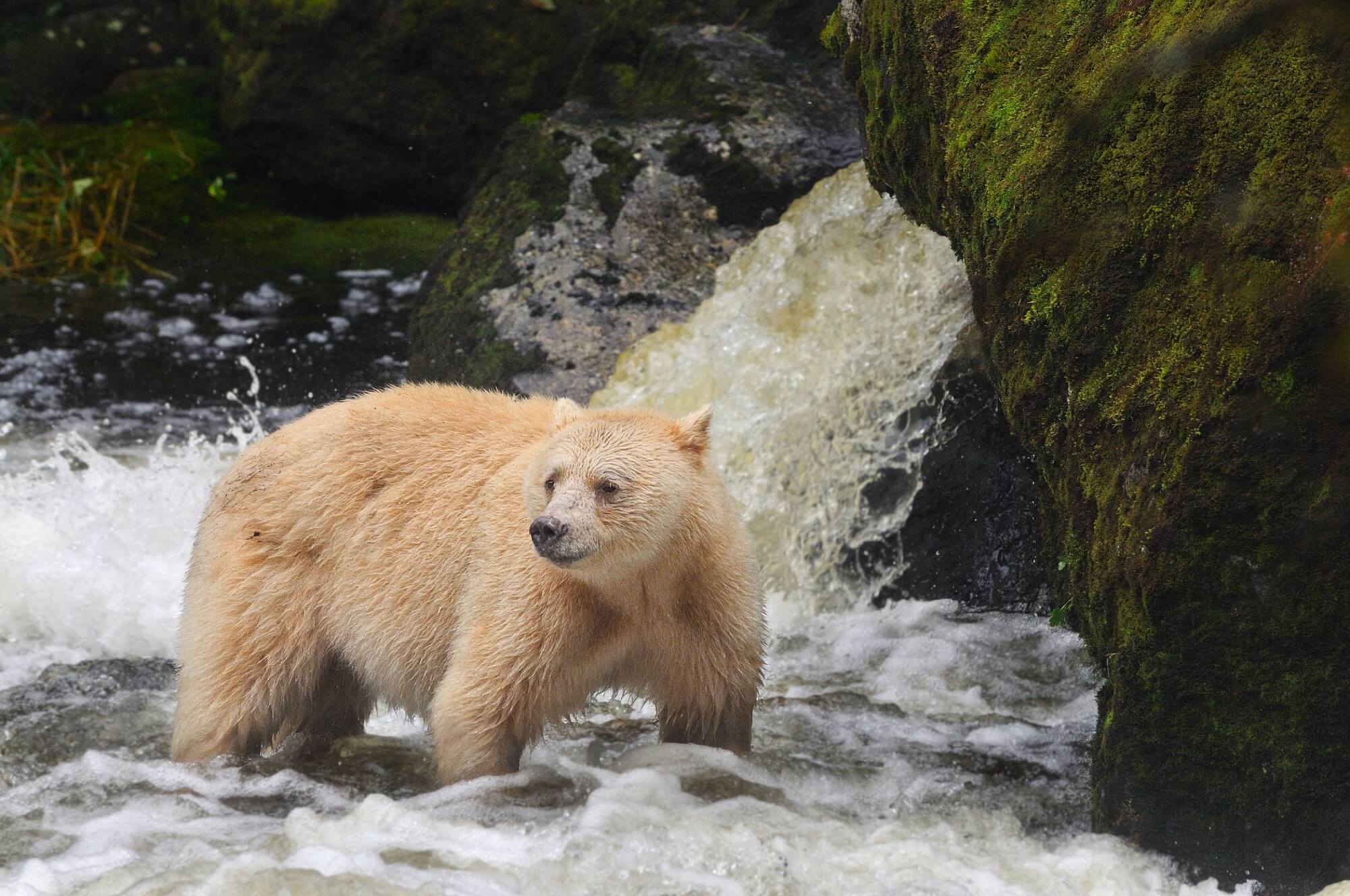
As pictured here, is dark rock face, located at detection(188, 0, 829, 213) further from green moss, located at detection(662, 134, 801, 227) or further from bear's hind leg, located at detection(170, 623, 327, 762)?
bear's hind leg, located at detection(170, 623, 327, 762)

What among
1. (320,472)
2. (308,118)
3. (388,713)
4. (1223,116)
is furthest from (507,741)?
A: (308,118)

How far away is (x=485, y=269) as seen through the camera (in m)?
10.1

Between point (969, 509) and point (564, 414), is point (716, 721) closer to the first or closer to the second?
point (564, 414)

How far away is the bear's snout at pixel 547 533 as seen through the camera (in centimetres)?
455

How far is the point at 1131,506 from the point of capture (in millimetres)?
4320

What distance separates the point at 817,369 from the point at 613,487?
3824 millimetres

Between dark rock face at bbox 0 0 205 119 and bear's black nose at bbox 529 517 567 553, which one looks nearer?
bear's black nose at bbox 529 517 567 553

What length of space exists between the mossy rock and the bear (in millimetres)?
1273

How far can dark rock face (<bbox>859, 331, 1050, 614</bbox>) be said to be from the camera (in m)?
7.35

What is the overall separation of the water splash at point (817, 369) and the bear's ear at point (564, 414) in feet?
9.51

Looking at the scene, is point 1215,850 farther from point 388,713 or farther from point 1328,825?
point 388,713

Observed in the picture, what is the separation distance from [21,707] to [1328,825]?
5343mm

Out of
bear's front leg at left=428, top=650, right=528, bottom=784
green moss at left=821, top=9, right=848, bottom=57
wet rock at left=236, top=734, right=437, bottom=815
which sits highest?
green moss at left=821, top=9, right=848, bottom=57

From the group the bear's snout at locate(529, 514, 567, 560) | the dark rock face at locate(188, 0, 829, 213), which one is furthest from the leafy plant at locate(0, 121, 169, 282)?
the bear's snout at locate(529, 514, 567, 560)
